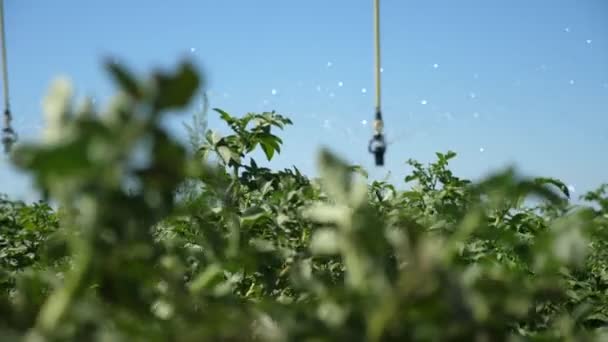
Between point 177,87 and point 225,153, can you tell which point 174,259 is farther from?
point 225,153

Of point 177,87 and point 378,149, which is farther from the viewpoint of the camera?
point 378,149

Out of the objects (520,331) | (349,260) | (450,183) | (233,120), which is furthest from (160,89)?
(450,183)

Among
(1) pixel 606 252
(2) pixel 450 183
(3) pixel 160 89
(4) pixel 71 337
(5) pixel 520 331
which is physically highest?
(2) pixel 450 183

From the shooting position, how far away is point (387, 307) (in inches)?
17.8

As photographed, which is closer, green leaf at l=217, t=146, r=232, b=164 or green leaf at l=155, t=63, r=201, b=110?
green leaf at l=155, t=63, r=201, b=110

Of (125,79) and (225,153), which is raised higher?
(225,153)

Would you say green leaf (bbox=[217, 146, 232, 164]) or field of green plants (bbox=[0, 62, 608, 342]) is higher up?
green leaf (bbox=[217, 146, 232, 164])

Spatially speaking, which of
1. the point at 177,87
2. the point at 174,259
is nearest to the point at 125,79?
the point at 177,87

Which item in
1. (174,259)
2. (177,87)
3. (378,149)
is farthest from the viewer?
(378,149)

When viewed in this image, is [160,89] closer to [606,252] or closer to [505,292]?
[505,292]

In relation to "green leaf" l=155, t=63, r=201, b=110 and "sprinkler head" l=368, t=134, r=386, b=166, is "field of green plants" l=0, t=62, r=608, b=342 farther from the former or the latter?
"sprinkler head" l=368, t=134, r=386, b=166

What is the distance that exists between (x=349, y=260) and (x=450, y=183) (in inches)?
73.1

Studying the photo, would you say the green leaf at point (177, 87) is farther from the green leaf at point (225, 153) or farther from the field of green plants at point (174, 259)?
the green leaf at point (225, 153)

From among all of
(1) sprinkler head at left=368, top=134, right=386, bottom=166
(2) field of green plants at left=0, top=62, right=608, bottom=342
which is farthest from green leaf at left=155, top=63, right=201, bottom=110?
(1) sprinkler head at left=368, top=134, right=386, bottom=166
